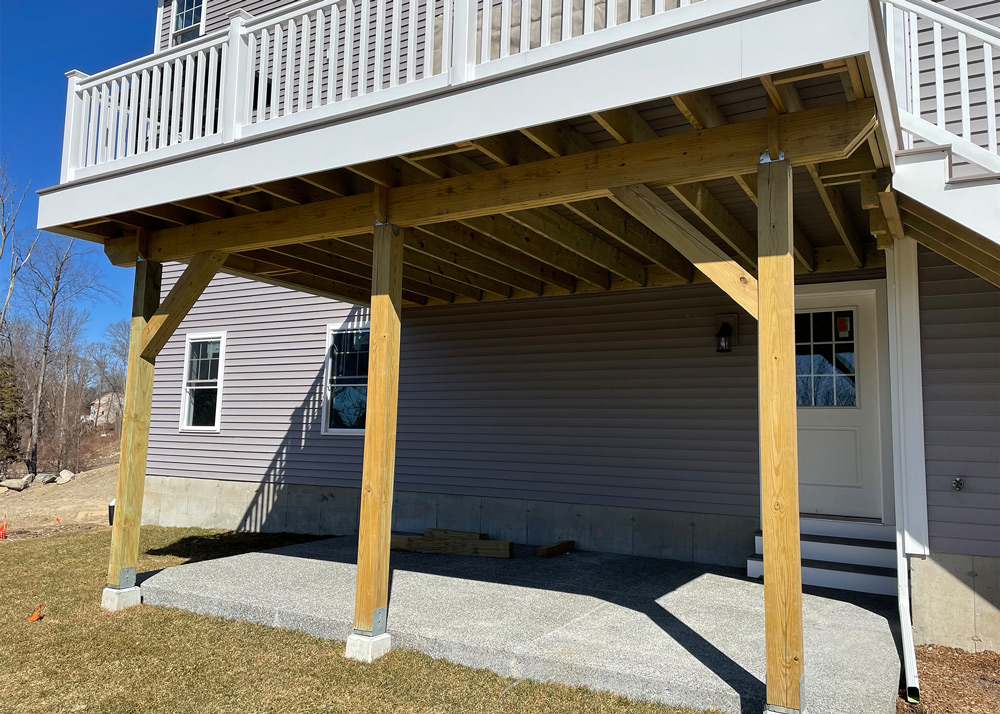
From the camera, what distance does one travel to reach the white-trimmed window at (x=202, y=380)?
10.6m

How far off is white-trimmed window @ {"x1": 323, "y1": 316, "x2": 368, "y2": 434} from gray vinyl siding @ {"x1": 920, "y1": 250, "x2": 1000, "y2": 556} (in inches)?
254

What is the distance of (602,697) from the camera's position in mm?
3576

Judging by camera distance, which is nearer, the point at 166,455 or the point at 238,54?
the point at 238,54

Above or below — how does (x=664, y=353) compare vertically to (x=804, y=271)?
below

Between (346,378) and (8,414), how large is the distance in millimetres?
10485

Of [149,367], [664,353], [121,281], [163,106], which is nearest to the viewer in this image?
[163,106]

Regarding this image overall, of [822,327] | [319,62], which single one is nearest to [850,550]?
[822,327]

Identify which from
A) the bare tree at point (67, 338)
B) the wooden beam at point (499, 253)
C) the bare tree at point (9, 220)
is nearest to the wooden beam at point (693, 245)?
the wooden beam at point (499, 253)

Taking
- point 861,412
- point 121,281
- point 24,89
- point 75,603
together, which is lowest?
point 75,603

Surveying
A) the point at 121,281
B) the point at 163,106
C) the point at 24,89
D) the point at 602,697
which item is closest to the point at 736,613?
the point at 602,697

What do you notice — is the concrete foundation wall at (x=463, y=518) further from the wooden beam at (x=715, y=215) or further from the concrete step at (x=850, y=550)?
the wooden beam at (x=715, y=215)

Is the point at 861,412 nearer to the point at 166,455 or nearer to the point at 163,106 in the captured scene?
the point at 163,106

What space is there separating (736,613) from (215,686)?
10.9ft

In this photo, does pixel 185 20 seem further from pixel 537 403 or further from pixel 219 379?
pixel 537 403
